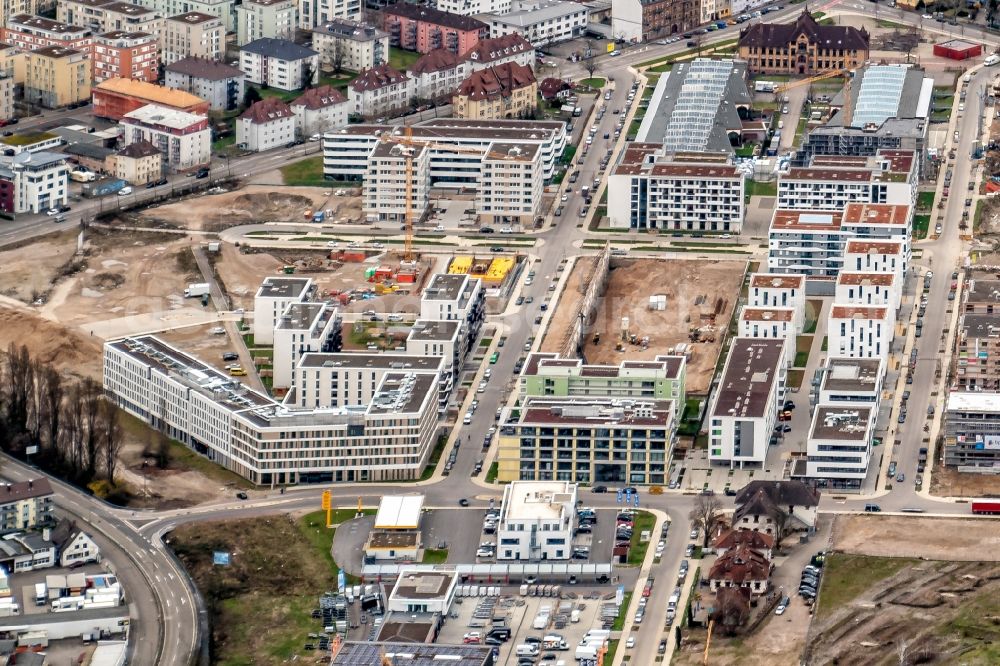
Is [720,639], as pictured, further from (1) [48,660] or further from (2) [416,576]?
(1) [48,660]

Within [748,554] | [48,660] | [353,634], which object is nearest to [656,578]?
[748,554]

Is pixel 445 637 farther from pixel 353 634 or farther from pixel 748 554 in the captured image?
pixel 748 554

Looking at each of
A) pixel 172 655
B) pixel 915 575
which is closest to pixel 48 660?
pixel 172 655

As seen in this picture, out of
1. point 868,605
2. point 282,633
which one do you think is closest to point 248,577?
point 282,633

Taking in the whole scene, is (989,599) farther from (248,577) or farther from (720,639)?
(248,577)
